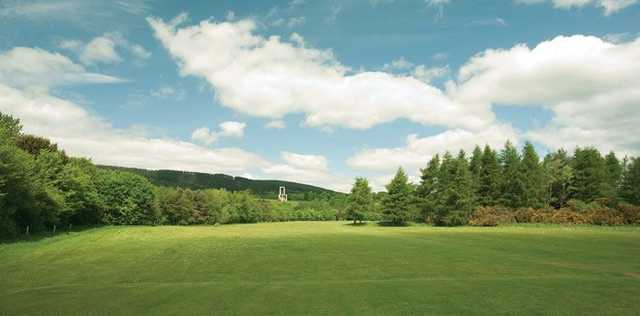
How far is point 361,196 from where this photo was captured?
96.8 metres

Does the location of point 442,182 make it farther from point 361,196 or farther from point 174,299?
point 174,299

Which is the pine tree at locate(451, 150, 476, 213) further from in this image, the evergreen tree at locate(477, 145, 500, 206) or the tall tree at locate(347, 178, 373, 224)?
the tall tree at locate(347, 178, 373, 224)

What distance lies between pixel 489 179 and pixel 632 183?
27169 millimetres

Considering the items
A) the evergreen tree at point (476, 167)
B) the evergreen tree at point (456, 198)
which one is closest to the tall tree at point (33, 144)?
the evergreen tree at point (456, 198)

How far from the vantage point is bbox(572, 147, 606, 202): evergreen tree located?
83750 millimetres

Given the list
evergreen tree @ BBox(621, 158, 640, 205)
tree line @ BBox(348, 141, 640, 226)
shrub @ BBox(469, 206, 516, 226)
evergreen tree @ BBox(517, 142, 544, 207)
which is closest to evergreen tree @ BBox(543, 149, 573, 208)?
tree line @ BBox(348, 141, 640, 226)

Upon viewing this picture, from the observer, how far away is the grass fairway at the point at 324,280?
603 inches

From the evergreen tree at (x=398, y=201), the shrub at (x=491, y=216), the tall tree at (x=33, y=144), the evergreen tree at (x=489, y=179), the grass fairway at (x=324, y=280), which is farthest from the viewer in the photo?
the evergreen tree at (x=489, y=179)

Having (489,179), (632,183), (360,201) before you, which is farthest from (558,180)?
(360,201)

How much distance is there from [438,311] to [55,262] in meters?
29.2

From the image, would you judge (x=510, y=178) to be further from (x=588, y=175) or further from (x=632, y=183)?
(x=632, y=183)

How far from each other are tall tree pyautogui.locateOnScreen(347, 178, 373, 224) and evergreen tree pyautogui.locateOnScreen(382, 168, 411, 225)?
25.5 ft

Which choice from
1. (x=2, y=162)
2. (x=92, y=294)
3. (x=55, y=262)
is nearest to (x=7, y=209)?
(x=2, y=162)

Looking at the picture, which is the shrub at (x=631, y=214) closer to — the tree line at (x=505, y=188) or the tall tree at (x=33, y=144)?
the tree line at (x=505, y=188)
